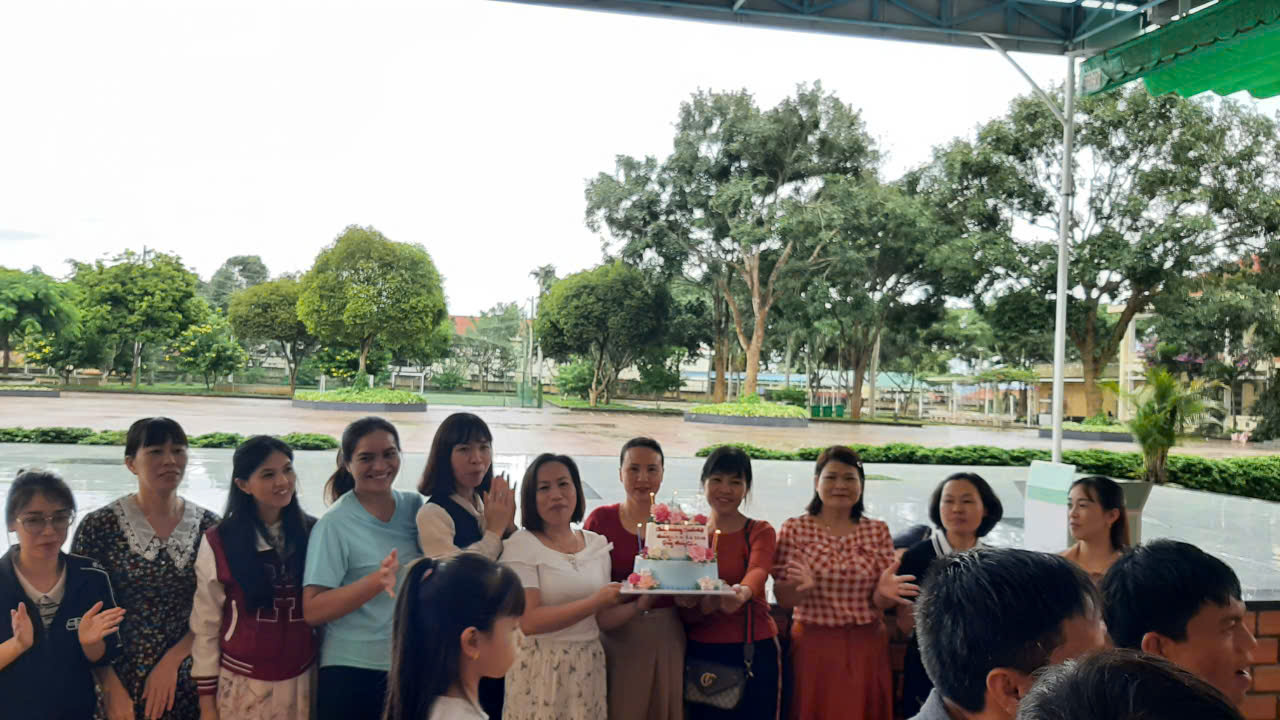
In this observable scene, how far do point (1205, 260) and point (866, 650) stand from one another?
1040 centimetres

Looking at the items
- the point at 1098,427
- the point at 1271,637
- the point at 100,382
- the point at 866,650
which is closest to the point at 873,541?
the point at 866,650

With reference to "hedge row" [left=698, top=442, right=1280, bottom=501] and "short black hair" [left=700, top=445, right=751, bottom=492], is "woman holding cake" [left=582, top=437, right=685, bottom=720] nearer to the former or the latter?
"short black hair" [left=700, top=445, right=751, bottom=492]

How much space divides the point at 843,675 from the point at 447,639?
1.29 meters

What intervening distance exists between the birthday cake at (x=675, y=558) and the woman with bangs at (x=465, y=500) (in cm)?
34

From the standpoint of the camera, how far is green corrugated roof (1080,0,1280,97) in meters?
3.18

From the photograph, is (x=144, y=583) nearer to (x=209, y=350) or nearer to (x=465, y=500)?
(x=465, y=500)

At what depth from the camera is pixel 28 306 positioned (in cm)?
493

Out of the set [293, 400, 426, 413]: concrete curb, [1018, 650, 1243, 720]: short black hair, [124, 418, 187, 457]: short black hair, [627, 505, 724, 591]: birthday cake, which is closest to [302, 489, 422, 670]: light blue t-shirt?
[124, 418, 187, 457]: short black hair

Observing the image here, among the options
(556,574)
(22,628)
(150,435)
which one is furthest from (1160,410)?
(22,628)

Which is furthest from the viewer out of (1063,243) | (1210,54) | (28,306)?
(1063,243)

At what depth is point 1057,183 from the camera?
9.77 meters

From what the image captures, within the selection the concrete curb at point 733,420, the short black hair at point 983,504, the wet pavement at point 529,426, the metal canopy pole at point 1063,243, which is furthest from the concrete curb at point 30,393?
the concrete curb at point 733,420

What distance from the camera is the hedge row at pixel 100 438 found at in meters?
6.57

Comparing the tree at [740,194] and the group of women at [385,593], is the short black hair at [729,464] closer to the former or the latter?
the group of women at [385,593]
